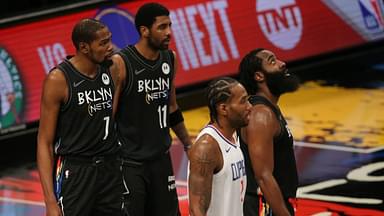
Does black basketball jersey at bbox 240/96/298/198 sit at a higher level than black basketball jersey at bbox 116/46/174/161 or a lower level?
lower

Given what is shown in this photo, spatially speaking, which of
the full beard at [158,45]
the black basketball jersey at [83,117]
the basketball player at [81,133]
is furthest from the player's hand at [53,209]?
the full beard at [158,45]

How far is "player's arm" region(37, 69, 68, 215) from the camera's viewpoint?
6754 mm

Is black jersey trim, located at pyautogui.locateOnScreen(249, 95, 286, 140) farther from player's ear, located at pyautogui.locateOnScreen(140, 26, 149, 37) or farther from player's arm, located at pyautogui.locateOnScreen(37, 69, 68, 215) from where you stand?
player's arm, located at pyautogui.locateOnScreen(37, 69, 68, 215)

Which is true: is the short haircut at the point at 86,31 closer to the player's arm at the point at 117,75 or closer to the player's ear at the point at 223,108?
the player's arm at the point at 117,75

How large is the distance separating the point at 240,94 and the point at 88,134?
4.06 ft

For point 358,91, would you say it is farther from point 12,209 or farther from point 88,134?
point 88,134

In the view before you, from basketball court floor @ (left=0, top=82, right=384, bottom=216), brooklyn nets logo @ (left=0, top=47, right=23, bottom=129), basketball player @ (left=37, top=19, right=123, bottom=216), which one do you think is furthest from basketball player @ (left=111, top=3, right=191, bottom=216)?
brooklyn nets logo @ (left=0, top=47, right=23, bottom=129)

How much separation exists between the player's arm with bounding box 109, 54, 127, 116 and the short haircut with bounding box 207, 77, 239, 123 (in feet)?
4.45

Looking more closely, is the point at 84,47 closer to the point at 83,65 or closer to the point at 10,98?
the point at 83,65

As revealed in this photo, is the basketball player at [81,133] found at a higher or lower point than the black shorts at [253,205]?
higher

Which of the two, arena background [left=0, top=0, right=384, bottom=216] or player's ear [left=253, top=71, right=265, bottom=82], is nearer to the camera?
player's ear [left=253, top=71, right=265, bottom=82]

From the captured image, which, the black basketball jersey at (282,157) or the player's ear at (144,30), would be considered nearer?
the black basketball jersey at (282,157)

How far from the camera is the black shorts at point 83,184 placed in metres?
6.99

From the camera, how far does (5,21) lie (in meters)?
11.9
